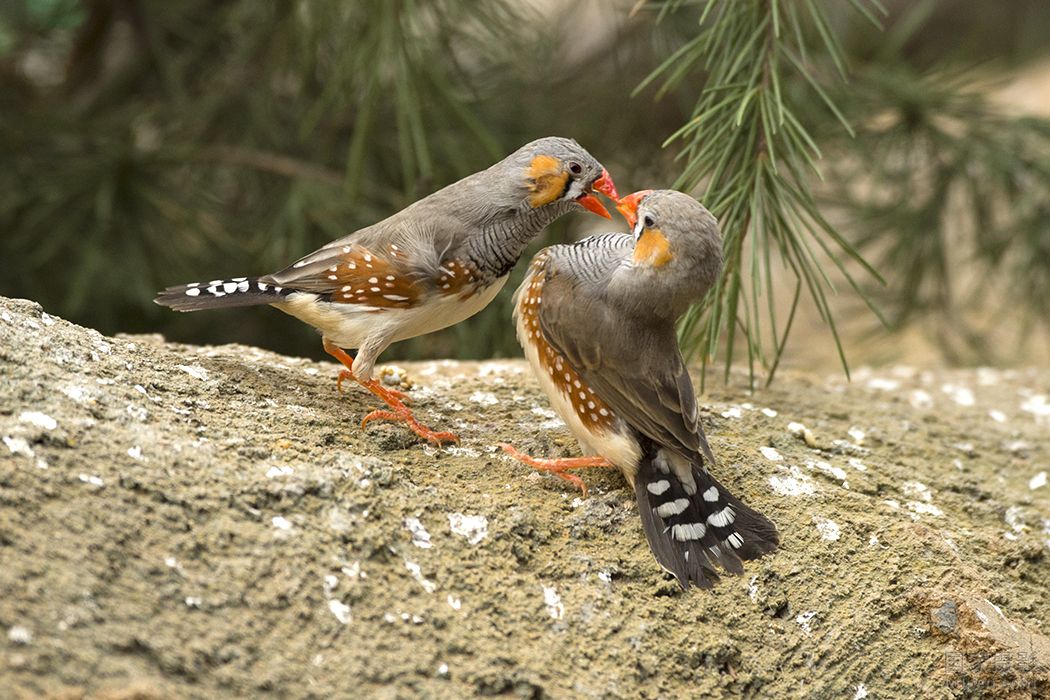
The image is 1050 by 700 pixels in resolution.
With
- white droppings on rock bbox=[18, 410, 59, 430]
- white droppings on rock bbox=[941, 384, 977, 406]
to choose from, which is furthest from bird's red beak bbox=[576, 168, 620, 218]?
white droppings on rock bbox=[941, 384, 977, 406]

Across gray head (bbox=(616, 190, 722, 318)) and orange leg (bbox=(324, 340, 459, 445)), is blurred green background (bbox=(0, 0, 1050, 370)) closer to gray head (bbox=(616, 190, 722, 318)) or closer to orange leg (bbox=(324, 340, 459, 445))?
orange leg (bbox=(324, 340, 459, 445))

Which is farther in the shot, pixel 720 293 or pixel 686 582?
pixel 720 293

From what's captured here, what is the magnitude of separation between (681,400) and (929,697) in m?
1.01

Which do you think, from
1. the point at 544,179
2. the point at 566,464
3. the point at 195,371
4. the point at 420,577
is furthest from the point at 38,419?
the point at 544,179

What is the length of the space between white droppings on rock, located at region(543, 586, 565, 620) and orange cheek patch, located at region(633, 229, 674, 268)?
98 centimetres

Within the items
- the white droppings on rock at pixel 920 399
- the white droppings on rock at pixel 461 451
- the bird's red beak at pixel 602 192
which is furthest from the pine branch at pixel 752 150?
the white droppings on rock at pixel 920 399

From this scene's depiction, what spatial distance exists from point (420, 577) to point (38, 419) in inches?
38.8

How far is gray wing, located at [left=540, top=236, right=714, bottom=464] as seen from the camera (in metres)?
3.25

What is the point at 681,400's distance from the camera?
329 centimetres

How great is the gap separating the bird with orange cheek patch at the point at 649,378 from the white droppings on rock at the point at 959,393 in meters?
1.92

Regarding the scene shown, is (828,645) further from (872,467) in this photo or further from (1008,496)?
(1008,496)

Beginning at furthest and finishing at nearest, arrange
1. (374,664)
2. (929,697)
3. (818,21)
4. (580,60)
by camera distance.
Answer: (580,60) → (818,21) → (929,697) → (374,664)

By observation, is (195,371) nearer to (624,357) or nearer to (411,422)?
(411,422)

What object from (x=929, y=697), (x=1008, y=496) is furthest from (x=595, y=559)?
(x=1008, y=496)
